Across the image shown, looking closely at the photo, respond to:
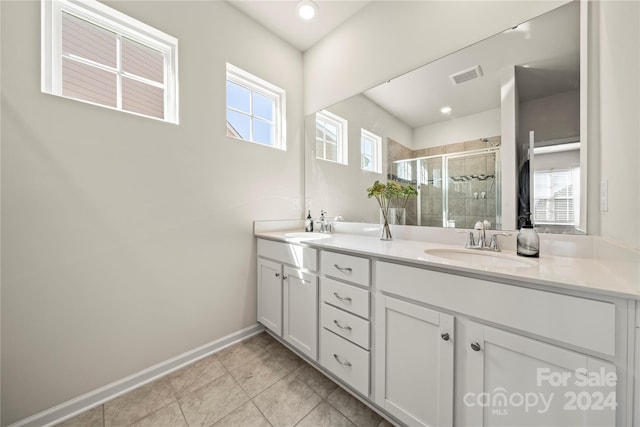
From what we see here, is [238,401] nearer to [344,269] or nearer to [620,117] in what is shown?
[344,269]

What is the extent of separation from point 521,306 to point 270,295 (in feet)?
5.17

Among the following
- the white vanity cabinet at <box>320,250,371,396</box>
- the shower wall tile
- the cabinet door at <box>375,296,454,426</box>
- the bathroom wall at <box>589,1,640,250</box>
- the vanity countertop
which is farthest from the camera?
the shower wall tile

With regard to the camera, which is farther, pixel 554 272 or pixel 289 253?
pixel 289 253

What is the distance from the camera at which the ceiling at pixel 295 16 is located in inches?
74.4

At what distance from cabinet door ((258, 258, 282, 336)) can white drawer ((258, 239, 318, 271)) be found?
69mm

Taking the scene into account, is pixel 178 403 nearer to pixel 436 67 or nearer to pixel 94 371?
pixel 94 371

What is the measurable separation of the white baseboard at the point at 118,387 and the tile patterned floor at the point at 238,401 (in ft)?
0.11

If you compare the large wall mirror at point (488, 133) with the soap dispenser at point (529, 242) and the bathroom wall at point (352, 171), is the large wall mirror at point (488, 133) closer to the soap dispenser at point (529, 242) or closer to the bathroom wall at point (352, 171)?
the bathroom wall at point (352, 171)

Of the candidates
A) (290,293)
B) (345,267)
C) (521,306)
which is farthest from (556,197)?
(290,293)

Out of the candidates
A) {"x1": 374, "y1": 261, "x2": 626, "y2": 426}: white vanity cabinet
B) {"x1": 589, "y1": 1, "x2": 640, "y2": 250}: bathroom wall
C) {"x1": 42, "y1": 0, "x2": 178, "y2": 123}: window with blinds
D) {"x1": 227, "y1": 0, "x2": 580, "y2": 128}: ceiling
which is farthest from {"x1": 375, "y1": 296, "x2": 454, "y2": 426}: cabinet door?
{"x1": 42, "y1": 0, "x2": 178, "y2": 123}: window with blinds

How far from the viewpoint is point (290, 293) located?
66.4 inches

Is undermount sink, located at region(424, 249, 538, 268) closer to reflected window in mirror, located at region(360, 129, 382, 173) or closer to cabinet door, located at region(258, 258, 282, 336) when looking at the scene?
reflected window in mirror, located at region(360, 129, 382, 173)

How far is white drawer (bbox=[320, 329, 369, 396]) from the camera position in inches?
47.8

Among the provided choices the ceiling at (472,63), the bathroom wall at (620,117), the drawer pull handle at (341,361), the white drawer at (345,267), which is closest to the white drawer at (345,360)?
the drawer pull handle at (341,361)
